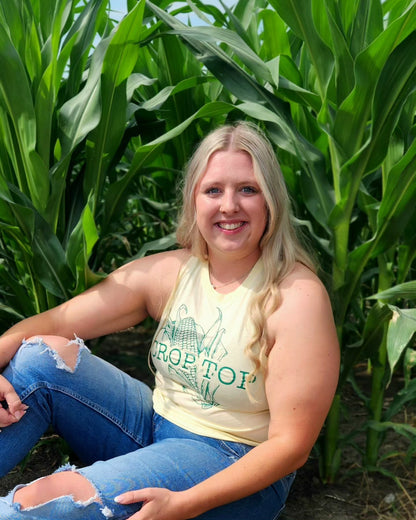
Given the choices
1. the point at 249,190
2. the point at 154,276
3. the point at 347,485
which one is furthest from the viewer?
the point at 347,485

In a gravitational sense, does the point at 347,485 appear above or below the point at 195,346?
below

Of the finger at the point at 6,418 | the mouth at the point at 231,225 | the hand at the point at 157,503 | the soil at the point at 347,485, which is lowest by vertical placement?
the soil at the point at 347,485

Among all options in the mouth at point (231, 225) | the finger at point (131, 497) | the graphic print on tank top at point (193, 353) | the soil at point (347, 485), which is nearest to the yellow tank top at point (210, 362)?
the graphic print on tank top at point (193, 353)

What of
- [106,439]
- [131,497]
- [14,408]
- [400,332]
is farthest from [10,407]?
[400,332]

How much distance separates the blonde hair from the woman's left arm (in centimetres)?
3

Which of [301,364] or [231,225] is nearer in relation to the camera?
[301,364]

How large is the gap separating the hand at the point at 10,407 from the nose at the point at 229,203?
0.56 metres

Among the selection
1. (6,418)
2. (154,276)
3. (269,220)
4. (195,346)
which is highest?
(269,220)

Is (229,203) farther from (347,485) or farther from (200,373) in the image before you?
(347,485)

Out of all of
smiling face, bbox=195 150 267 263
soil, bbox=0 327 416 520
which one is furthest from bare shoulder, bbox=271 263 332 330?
soil, bbox=0 327 416 520

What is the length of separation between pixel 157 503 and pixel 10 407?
15.0 inches

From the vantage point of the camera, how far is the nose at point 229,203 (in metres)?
1.32

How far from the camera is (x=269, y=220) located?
1.39m

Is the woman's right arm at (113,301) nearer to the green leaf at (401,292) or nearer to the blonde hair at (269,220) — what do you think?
the blonde hair at (269,220)
